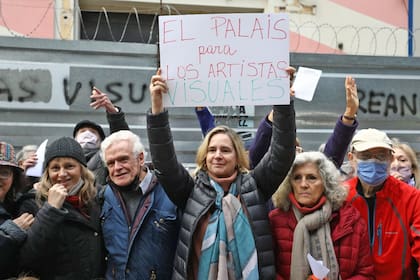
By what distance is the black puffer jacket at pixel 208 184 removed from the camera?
2889 mm

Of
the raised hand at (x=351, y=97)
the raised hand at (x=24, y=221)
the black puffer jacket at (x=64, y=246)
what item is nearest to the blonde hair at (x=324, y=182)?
the raised hand at (x=351, y=97)

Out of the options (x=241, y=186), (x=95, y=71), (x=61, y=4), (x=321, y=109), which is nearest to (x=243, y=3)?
(x=61, y=4)

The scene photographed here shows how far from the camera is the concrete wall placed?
520cm

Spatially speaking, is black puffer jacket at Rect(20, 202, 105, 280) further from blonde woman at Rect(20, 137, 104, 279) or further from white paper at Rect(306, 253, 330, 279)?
white paper at Rect(306, 253, 330, 279)

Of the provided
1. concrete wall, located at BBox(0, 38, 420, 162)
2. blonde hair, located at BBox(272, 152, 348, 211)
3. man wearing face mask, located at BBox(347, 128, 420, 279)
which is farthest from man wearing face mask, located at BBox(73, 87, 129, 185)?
man wearing face mask, located at BBox(347, 128, 420, 279)

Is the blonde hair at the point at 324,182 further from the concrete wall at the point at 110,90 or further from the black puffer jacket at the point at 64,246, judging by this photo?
the concrete wall at the point at 110,90

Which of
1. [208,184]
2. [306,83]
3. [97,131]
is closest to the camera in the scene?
[208,184]

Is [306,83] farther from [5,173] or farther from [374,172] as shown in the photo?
[5,173]

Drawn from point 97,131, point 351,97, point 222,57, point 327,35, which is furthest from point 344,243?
point 327,35

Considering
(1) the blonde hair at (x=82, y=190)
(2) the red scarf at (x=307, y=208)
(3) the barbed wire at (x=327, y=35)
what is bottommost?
(2) the red scarf at (x=307, y=208)

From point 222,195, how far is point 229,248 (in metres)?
0.28

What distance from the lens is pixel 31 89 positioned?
5.19 metres

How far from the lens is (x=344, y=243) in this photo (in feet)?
9.85

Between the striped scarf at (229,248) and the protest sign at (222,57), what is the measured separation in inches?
24.7
